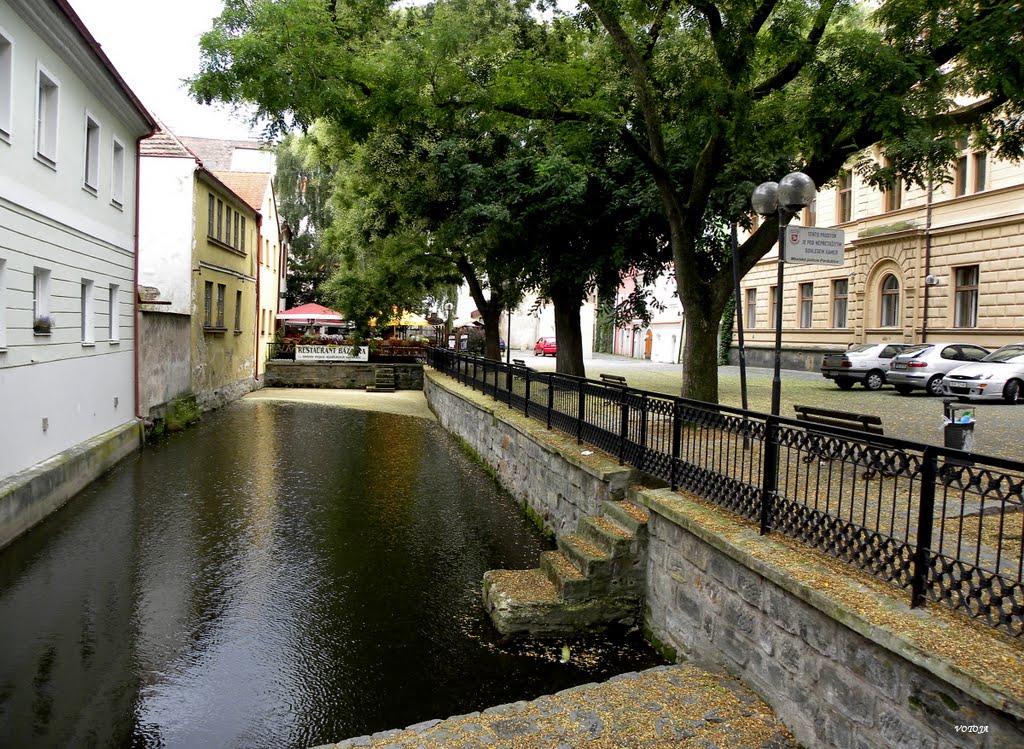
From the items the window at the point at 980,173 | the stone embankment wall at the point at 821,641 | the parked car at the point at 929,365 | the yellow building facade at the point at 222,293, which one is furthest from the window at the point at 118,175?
the window at the point at 980,173

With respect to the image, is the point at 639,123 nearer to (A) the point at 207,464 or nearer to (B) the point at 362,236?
(A) the point at 207,464

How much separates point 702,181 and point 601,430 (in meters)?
3.90

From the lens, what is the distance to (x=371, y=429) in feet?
62.7

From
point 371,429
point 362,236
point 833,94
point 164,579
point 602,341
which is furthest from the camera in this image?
point 602,341

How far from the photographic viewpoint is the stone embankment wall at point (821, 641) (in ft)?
10.6

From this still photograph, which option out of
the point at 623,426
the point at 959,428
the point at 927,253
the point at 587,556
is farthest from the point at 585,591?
the point at 927,253

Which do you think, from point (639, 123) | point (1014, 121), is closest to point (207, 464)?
point (639, 123)

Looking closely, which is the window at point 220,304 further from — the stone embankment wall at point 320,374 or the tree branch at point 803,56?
the tree branch at point 803,56

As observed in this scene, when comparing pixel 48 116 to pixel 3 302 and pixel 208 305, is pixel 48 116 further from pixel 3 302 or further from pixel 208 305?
pixel 208 305

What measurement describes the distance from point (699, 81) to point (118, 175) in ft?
36.1

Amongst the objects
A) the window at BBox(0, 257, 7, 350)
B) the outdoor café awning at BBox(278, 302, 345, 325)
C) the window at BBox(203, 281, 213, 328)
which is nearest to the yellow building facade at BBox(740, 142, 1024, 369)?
the window at BBox(203, 281, 213, 328)

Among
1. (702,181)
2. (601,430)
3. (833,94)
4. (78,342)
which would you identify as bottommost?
(601,430)

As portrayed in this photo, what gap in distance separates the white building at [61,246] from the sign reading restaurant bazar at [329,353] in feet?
53.0

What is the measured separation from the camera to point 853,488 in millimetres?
4488
